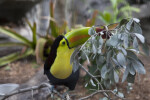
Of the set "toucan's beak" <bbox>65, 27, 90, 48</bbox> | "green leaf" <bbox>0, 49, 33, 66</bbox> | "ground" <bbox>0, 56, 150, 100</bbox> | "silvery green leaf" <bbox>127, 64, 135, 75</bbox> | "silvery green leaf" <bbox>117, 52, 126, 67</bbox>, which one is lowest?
"ground" <bbox>0, 56, 150, 100</bbox>

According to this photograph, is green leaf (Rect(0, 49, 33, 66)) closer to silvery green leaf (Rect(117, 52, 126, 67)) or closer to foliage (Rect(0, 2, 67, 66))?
foliage (Rect(0, 2, 67, 66))

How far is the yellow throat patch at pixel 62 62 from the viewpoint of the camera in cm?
106

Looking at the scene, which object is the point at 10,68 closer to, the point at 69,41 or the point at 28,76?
the point at 28,76

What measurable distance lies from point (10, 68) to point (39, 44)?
473 mm

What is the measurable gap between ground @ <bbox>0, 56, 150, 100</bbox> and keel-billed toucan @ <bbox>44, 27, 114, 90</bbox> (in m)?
0.43

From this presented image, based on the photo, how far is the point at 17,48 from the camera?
256cm

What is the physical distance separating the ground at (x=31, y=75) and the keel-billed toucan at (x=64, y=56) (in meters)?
0.43

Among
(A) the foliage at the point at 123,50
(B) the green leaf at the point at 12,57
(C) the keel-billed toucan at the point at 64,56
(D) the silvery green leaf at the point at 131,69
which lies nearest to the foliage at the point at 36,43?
(B) the green leaf at the point at 12,57

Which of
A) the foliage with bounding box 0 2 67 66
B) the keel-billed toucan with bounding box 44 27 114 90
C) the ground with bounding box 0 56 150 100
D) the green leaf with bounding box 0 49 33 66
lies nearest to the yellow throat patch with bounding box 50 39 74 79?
the keel-billed toucan with bounding box 44 27 114 90

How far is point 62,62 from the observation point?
3.48 feet

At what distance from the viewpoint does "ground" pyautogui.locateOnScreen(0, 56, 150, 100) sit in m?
1.52

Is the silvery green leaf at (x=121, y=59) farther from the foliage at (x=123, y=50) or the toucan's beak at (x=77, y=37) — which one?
the toucan's beak at (x=77, y=37)

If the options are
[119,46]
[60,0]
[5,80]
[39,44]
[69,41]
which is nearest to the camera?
[119,46]

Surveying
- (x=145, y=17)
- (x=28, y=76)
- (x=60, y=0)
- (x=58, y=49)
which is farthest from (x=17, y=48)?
(x=145, y=17)
